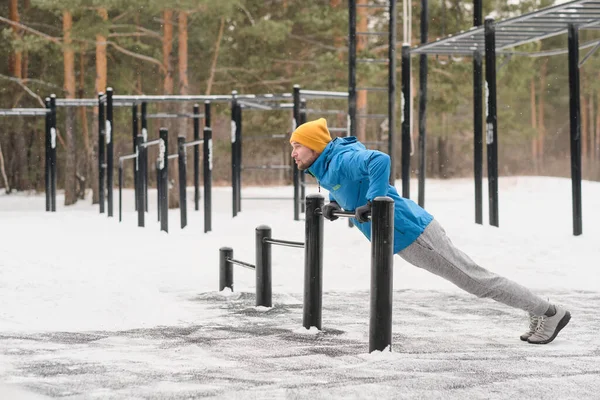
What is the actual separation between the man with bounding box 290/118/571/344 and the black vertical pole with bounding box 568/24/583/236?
6.37 m

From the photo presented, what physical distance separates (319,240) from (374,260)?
100 cm

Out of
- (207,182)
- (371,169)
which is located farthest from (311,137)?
(207,182)

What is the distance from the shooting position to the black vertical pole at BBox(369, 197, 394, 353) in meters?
5.40

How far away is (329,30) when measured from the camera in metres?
29.0

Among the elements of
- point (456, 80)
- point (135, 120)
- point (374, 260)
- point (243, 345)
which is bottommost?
point (243, 345)

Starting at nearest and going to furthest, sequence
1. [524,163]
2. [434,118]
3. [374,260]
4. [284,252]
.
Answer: [374,260], [284,252], [434,118], [524,163]

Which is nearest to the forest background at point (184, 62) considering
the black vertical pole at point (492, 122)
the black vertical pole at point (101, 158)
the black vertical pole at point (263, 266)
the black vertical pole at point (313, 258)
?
the black vertical pole at point (101, 158)

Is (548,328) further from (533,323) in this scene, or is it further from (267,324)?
(267,324)

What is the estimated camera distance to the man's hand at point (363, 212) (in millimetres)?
5516

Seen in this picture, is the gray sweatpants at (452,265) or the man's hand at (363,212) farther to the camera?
the gray sweatpants at (452,265)

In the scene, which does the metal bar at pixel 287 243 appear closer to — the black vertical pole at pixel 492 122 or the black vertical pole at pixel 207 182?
the black vertical pole at pixel 492 122

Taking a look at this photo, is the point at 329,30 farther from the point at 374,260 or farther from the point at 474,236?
the point at 374,260

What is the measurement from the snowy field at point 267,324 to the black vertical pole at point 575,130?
0.33m

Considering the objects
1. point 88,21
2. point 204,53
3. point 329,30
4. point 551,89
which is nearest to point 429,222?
point 88,21
